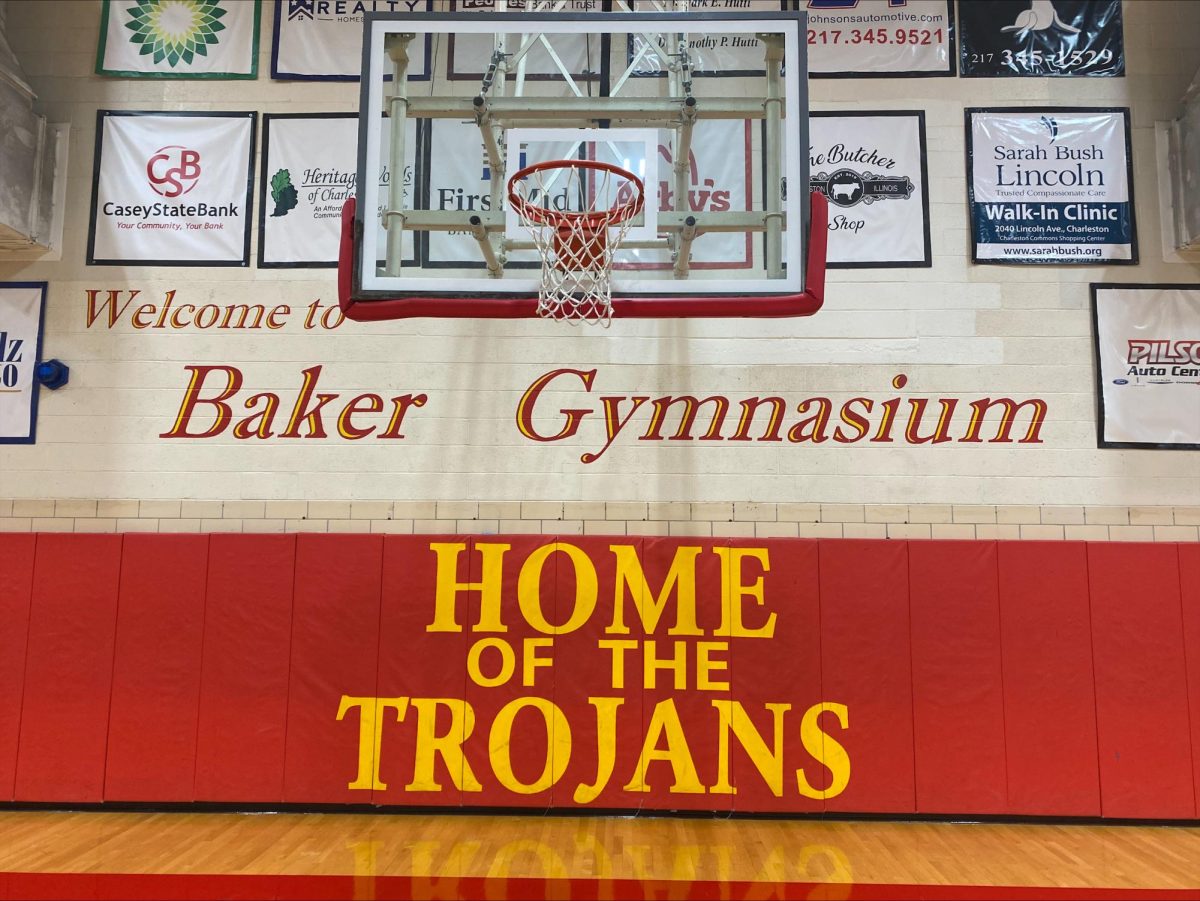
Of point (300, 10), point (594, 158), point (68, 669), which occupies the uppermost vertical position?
point (300, 10)

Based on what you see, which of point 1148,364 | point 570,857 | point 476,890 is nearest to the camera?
point 476,890

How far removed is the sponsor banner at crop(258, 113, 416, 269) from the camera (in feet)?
21.7

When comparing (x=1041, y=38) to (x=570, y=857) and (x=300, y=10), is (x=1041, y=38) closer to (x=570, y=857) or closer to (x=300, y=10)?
(x=300, y=10)

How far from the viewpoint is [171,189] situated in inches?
263

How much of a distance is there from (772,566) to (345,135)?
4241 mm

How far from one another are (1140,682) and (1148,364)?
2122 millimetres

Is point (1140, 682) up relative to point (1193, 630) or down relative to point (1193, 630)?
down

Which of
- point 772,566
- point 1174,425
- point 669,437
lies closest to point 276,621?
point 669,437

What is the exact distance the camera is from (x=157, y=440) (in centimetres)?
647

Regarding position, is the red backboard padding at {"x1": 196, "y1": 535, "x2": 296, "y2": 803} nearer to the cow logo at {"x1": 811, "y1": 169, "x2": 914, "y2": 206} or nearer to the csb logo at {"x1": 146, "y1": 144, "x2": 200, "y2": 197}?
the csb logo at {"x1": 146, "y1": 144, "x2": 200, "y2": 197}

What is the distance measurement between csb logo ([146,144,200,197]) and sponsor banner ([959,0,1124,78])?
18.2 ft

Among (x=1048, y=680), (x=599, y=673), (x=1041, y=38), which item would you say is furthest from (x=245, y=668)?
(x=1041, y=38)

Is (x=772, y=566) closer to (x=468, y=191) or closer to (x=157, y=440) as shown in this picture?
(x=468, y=191)

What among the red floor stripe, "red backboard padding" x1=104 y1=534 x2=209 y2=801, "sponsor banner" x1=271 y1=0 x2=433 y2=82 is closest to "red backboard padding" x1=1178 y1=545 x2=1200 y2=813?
the red floor stripe
